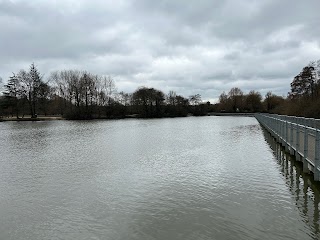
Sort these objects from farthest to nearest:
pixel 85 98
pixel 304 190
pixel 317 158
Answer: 1. pixel 85 98
2. pixel 304 190
3. pixel 317 158

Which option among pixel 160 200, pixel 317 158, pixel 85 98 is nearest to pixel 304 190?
pixel 317 158

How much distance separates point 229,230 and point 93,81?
3311 inches

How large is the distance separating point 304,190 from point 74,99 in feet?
271

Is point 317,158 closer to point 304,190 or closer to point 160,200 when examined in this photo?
point 304,190

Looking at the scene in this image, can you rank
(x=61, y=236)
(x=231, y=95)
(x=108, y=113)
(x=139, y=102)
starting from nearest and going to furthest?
(x=61, y=236)
(x=108, y=113)
(x=139, y=102)
(x=231, y=95)

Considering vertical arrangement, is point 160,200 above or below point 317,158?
below

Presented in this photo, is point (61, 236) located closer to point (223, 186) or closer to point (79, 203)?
point (79, 203)

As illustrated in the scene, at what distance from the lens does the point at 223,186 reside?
8969 mm

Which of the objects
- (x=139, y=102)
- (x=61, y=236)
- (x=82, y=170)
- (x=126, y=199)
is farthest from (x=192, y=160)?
(x=139, y=102)

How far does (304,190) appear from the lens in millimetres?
8242

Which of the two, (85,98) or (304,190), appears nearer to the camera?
(304,190)

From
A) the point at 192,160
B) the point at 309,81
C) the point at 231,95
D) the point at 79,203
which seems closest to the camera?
the point at 79,203

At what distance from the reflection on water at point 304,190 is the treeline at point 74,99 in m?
71.2

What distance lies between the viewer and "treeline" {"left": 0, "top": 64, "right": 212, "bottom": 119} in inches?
3073
